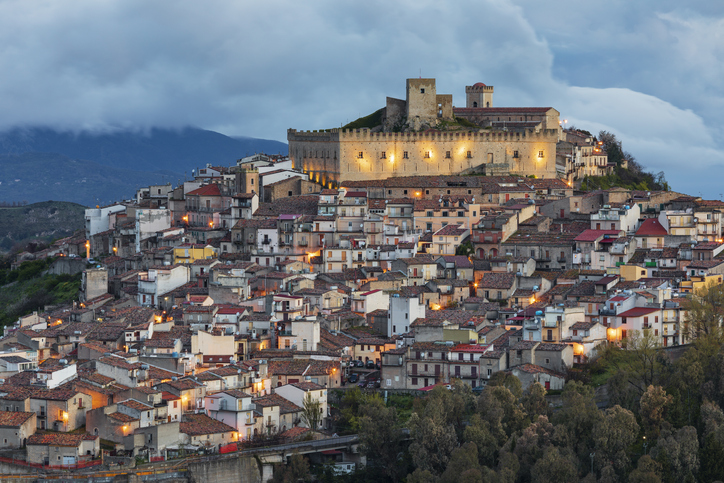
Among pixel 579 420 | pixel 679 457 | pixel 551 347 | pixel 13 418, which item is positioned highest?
pixel 551 347

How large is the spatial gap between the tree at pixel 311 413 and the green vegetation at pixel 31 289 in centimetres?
2108

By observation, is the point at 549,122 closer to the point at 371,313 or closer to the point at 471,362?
the point at 371,313

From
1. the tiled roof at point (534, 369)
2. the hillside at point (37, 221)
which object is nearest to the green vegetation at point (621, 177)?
the tiled roof at point (534, 369)

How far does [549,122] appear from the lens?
265ft

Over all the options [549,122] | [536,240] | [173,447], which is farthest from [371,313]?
[549,122]

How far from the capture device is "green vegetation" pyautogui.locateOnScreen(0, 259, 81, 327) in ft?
202

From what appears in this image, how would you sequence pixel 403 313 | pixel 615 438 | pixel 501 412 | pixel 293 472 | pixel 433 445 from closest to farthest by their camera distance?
pixel 615 438
pixel 433 445
pixel 501 412
pixel 293 472
pixel 403 313

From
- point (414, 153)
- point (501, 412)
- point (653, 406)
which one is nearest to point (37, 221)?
point (414, 153)

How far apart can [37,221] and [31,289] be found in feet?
228

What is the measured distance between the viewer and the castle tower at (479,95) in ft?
283

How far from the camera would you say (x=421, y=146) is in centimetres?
7225

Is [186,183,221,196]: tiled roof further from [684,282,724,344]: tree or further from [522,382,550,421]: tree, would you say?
[522,382,550,421]: tree

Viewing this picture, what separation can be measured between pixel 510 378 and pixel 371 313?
11.2 metres

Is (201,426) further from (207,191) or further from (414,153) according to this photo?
(414,153)
